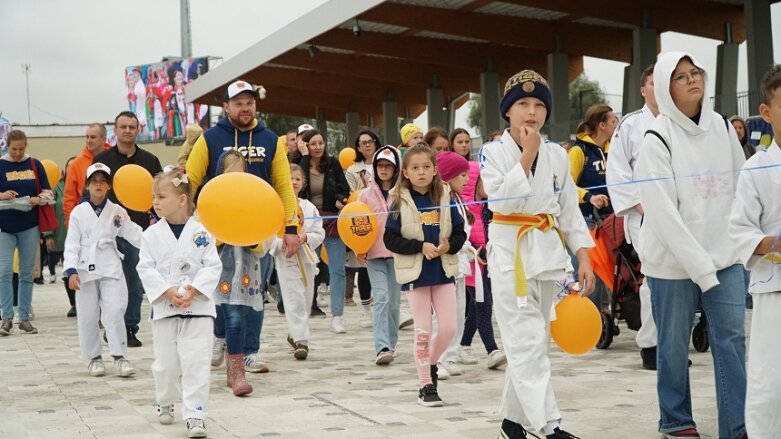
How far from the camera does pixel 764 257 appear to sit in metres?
5.29

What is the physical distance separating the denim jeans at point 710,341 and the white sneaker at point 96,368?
517 cm

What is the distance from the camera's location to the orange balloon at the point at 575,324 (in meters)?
6.75

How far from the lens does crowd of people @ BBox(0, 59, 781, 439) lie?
6004 mm

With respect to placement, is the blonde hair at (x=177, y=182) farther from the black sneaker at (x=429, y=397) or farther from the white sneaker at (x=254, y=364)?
the white sneaker at (x=254, y=364)

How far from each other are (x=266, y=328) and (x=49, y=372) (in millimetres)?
3672

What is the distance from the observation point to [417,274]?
8305 mm

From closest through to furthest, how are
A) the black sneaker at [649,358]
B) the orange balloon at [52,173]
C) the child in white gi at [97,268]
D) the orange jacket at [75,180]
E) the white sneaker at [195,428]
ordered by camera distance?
the white sneaker at [195,428] → the black sneaker at [649,358] → the child in white gi at [97,268] → the orange jacket at [75,180] → the orange balloon at [52,173]

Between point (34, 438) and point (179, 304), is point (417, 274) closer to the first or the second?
point (179, 304)

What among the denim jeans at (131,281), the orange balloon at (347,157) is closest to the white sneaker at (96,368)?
the denim jeans at (131,281)

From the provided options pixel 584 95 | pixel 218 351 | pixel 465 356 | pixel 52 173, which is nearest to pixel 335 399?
pixel 465 356

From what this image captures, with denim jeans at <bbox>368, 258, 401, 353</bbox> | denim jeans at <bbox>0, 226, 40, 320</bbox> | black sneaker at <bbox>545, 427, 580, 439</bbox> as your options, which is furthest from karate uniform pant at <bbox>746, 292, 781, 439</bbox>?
denim jeans at <bbox>0, 226, 40, 320</bbox>

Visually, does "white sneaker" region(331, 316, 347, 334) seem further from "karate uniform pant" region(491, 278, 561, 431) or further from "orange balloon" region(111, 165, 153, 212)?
"karate uniform pant" region(491, 278, 561, 431)

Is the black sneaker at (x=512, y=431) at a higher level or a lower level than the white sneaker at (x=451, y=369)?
higher

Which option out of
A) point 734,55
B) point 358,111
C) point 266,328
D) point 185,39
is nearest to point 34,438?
point 266,328
